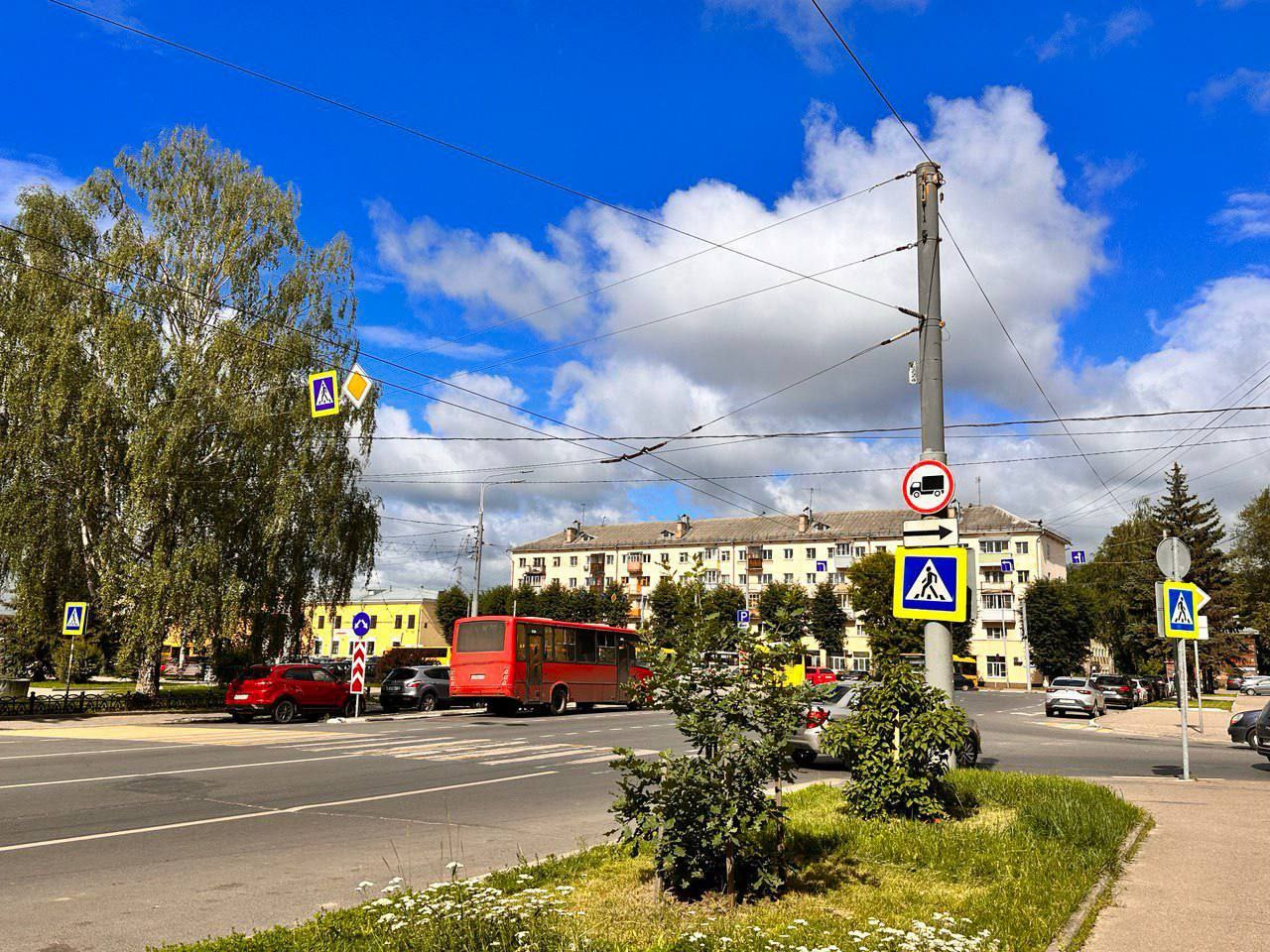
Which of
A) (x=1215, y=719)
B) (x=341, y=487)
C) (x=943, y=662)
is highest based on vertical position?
(x=341, y=487)

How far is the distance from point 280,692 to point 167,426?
8.66 m

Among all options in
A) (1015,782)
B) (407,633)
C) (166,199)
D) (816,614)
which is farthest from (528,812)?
(407,633)

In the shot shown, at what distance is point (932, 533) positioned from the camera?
1003 cm

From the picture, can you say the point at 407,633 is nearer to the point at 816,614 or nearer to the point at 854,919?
the point at 816,614

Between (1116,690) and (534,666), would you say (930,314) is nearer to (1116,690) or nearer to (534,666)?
(534,666)

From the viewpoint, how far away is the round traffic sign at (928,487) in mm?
9984

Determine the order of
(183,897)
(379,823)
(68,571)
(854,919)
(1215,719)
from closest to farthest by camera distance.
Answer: (854,919) < (183,897) < (379,823) < (68,571) < (1215,719)

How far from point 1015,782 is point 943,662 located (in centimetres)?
178

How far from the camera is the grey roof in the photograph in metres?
91.2

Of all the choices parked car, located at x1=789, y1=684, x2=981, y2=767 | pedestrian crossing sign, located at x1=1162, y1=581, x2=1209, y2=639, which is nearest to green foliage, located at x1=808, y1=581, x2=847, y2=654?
parked car, located at x1=789, y1=684, x2=981, y2=767

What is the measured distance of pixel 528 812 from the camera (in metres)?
10.6

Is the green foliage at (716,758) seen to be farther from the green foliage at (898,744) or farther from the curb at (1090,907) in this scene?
the green foliage at (898,744)

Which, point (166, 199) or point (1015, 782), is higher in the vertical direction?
point (166, 199)

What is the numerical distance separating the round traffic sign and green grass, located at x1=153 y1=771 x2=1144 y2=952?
3.07 metres
